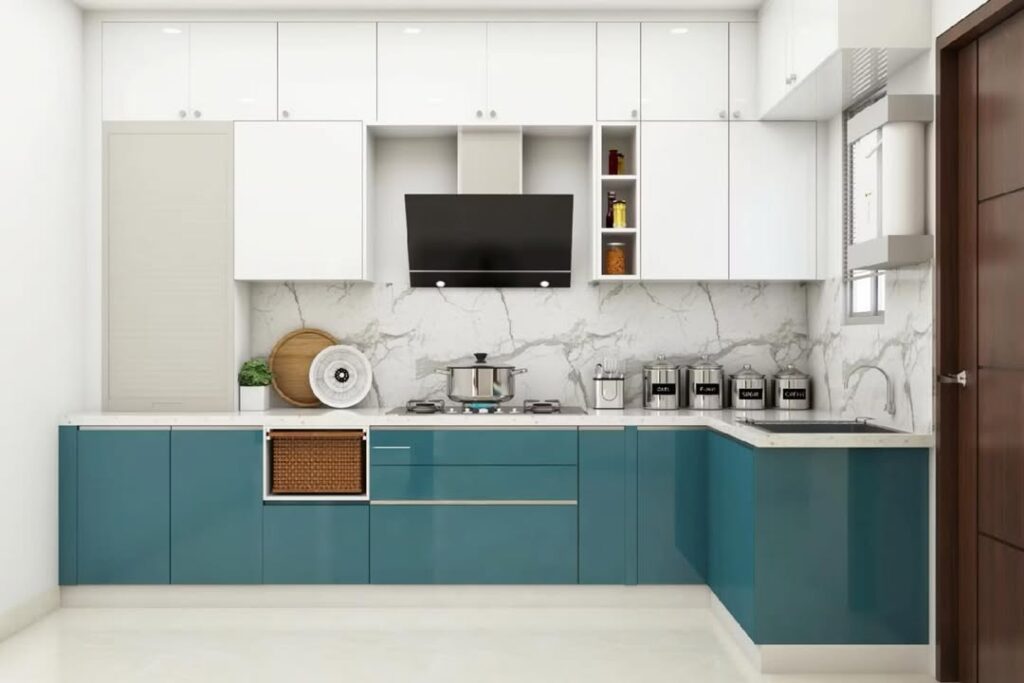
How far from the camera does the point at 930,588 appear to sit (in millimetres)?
3232

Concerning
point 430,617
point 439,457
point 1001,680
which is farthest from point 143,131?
point 1001,680

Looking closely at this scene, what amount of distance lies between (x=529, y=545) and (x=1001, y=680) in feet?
6.27

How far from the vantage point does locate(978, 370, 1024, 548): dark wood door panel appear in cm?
274

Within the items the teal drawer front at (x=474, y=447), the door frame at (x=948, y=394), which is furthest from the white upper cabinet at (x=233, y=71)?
the door frame at (x=948, y=394)

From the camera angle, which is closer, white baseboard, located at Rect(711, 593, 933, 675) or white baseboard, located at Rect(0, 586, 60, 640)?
white baseboard, located at Rect(711, 593, 933, 675)

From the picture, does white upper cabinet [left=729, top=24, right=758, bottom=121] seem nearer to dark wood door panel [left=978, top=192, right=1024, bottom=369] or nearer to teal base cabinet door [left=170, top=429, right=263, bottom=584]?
dark wood door panel [left=978, top=192, right=1024, bottom=369]

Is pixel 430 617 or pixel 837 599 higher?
pixel 837 599

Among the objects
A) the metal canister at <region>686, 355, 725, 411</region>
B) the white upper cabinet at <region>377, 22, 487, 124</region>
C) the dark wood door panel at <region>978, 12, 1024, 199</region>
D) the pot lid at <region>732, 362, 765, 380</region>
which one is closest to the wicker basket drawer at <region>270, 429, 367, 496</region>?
the white upper cabinet at <region>377, 22, 487, 124</region>

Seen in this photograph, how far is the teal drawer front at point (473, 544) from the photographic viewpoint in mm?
4039

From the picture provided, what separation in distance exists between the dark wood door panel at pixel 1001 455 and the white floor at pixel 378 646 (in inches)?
30.5

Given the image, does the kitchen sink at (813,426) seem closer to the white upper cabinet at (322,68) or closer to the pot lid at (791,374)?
→ the pot lid at (791,374)

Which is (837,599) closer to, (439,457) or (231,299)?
(439,457)

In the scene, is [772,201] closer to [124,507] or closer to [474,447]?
[474,447]

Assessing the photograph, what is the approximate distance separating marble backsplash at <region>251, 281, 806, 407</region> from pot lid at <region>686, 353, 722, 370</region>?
0.11 feet
